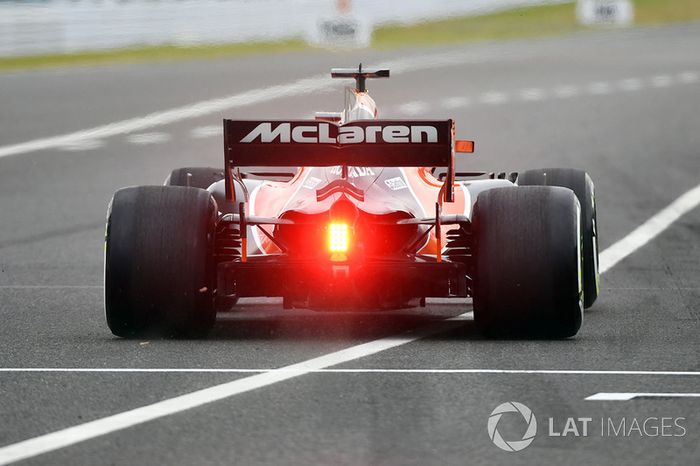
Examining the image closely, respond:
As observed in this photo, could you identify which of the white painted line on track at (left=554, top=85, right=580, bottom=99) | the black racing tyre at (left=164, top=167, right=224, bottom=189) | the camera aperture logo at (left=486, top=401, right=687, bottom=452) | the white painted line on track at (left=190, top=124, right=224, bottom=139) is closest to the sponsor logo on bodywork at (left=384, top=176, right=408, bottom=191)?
the black racing tyre at (left=164, top=167, right=224, bottom=189)

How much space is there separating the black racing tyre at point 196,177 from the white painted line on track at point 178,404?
9.96 ft

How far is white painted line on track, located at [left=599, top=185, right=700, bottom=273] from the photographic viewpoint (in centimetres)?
1489

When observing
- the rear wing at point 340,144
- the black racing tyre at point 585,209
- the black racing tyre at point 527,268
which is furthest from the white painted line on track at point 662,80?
the black racing tyre at point 527,268

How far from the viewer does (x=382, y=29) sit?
44031 millimetres

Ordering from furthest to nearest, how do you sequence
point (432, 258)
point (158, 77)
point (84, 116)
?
point (158, 77) → point (84, 116) → point (432, 258)

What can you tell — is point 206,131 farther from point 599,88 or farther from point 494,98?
point 599,88

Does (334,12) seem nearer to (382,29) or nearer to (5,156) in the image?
(382,29)

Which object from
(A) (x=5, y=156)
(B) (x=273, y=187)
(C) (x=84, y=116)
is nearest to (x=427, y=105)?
(C) (x=84, y=116)

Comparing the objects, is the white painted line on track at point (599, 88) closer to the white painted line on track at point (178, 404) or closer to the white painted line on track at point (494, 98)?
the white painted line on track at point (494, 98)

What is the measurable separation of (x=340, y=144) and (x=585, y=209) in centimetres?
224

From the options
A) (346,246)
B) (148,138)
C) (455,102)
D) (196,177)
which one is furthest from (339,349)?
(455,102)

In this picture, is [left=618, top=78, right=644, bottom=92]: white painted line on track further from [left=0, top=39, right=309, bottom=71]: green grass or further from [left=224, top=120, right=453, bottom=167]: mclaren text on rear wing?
[left=224, top=120, right=453, bottom=167]: mclaren text on rear wing

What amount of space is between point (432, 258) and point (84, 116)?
18356 mm

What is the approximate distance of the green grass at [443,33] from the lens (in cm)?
3834
